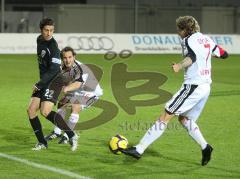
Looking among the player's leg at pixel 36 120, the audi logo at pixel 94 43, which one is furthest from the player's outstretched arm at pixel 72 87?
the audi logo at pixel 94 43

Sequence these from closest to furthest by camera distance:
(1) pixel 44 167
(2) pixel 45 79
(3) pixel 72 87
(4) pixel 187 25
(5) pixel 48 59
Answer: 1. (1) pixel 44 167
2. (4) pixel 187 25
3. (2) pixel 45 79
4. (5) pixel 48 59
5. (3) pixel 72 87

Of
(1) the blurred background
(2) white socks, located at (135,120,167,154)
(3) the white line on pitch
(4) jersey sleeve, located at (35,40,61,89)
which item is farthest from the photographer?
(1) the blurred background

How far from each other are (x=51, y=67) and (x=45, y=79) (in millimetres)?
213

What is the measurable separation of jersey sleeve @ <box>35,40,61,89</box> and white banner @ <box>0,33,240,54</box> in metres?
22.1

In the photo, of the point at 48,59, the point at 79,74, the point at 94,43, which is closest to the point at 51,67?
the point at 48,59

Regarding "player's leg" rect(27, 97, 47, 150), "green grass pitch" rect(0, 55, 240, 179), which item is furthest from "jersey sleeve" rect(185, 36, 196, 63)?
"player's leg" rect(27, 97, 47, 150)

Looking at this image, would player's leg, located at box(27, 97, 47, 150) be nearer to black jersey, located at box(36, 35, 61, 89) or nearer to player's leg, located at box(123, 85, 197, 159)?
black jersey, located at box(36, 35, 61, 89)

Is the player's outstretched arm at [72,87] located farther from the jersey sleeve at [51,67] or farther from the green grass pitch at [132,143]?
the green grass pitch at [132,143]

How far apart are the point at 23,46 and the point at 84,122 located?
2025 cm

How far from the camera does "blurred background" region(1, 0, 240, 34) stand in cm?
4778

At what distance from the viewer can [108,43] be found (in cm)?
3281

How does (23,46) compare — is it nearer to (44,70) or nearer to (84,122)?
(84,122)

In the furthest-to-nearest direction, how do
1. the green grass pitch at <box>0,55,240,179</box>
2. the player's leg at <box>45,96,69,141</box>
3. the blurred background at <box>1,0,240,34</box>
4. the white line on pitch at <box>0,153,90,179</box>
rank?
the blurred background at <box>1,0,240,34</box> < the player's leg at <box>45,96,69,141</box> < the green grass pitch at <box>0,55,240,179</box> < the white line on pitch at <box>0,153,90,179</box>

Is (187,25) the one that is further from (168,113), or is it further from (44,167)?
(44,167)
